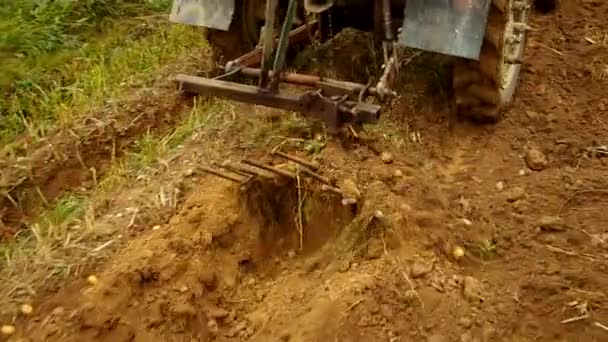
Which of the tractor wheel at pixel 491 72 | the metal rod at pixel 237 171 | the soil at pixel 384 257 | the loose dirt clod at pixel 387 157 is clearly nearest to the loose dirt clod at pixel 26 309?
the soil at pixel 384 257

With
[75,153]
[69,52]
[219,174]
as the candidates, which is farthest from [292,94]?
[69,52]

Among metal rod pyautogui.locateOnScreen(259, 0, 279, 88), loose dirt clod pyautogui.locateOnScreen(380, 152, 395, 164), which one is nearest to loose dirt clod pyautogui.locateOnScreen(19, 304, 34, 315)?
metal rod pyautogui.locateOnScreen(259, 0, 279, 88)

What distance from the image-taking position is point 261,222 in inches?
150

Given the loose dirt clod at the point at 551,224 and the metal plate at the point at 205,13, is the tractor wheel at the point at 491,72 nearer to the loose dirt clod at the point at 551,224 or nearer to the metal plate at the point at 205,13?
the loose dirt clod at the point at 551,224

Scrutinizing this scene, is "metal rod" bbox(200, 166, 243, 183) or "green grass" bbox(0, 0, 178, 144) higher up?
"metal rod" bbox(200, 166, 243, 183)

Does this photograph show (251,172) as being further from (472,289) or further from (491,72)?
(491,72)

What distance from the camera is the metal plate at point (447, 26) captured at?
12.8 ft

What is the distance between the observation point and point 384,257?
3.50m

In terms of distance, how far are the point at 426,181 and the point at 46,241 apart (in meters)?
1.64

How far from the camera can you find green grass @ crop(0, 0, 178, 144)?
5.21 metres

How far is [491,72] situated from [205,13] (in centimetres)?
140

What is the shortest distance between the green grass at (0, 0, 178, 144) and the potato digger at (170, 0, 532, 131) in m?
1.01

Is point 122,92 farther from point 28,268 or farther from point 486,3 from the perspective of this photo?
point 486,3

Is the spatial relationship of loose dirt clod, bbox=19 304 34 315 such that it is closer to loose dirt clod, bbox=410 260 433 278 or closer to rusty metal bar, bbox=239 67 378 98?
rusty metal bar, bbox=239 67 378 98
